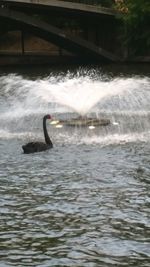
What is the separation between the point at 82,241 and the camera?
1324 cm

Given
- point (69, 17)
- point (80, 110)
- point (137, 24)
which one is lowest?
point (69, 17)

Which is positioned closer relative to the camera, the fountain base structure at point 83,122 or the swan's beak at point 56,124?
the fountain base structure at point 83,122

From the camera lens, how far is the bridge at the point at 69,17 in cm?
6456

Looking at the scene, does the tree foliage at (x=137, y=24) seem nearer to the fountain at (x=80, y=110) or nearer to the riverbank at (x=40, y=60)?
the riverbank at (x=40, y=60)

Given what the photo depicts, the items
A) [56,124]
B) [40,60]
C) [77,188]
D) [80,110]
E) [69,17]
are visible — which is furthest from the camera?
[69,17]

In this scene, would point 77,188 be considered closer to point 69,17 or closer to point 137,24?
point 137,24

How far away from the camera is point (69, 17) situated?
252ft

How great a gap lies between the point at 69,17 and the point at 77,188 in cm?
6106

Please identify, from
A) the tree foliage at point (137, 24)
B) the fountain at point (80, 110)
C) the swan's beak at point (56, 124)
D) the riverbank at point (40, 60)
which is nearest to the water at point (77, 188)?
the fountain at point (80, 110)

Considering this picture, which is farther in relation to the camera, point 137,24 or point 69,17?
point 69,17

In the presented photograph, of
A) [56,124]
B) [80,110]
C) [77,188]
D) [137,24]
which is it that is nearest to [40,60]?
[137,24]

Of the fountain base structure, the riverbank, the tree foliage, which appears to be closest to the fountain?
the fountain base structure

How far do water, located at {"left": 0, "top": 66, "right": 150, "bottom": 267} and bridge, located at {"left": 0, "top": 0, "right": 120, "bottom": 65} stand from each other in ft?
111

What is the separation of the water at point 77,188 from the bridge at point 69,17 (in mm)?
33714
